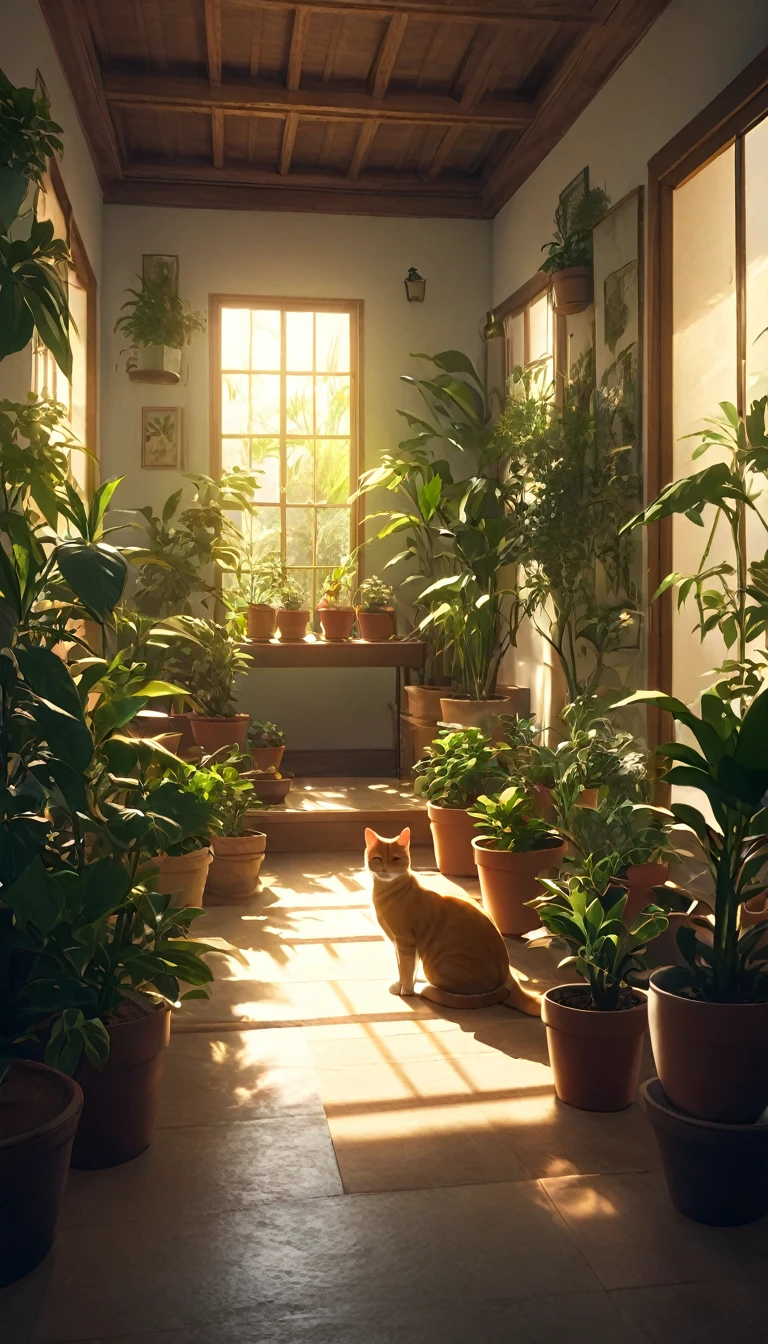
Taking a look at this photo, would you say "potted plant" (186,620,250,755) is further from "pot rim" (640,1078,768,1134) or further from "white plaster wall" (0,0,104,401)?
"pot rim" (640,1078,768,1134)

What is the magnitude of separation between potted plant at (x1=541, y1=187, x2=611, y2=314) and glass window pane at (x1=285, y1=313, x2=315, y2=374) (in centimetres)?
207

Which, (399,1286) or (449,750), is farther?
(449,750)

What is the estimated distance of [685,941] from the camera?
7.17ft

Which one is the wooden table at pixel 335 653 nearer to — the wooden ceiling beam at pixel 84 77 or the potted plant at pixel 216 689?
the potted plant at pixel 216 689

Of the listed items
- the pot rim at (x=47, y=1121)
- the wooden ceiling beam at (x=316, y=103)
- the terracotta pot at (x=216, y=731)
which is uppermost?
the wooden ceiling beam at (x=316, y=103)

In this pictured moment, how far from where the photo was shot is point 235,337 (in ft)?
22.5

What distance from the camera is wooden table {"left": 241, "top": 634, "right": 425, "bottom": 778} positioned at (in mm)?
6113

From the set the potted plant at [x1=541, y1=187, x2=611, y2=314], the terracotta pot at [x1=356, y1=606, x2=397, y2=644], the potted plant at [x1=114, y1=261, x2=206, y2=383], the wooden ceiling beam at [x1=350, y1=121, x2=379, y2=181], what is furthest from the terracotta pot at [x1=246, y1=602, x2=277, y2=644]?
the wooden ceiling beam at [x1=350, y1=121, x2=379, y2=181]

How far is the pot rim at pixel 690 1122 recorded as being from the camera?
2.04 m

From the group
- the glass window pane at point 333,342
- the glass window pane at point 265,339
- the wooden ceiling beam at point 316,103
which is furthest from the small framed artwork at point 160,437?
the wooden ceiling beam at point 316,103

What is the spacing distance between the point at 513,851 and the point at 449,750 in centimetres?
99

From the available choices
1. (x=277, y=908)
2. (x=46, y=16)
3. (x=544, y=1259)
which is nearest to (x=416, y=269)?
→ (x=46, y=16)

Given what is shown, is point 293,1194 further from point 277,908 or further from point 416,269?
point 416,269

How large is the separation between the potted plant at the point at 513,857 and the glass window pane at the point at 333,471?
333 cm
